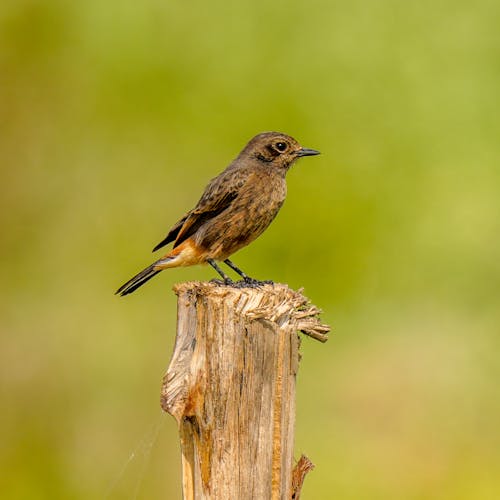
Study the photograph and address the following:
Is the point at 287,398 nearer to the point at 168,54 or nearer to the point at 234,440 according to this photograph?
the point at 234,440

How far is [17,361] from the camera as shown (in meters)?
11.6

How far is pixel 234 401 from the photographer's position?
4.63 meters

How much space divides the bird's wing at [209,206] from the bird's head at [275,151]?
341 millimetres

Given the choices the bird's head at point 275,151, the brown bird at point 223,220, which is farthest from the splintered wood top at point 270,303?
the bird's head at point 275,151

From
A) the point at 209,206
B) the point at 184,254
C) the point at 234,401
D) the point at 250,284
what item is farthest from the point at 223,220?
the point at 234,401

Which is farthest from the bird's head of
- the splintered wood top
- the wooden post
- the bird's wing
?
the wooden post

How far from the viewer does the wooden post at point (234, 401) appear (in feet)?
15.1

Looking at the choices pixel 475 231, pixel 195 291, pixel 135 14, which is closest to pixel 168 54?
pixel 135 14

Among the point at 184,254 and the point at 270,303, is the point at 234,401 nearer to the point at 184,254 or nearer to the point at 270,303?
the point at 270,303

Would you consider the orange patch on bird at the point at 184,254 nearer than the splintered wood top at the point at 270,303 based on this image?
No

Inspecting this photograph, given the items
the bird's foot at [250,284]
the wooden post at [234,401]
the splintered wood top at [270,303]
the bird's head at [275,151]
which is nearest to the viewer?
the wooden post at [234,401]

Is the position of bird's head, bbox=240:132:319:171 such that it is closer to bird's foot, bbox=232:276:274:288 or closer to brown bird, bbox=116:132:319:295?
brown bird, bbox=116:132:319:295

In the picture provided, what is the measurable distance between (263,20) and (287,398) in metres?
11.8

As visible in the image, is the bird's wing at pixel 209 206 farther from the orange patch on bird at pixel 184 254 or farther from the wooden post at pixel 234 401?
Result: the wooden post at pixel 234 401
